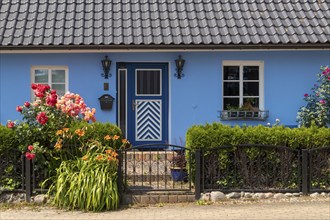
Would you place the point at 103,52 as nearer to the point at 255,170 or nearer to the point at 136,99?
the point at 136,99

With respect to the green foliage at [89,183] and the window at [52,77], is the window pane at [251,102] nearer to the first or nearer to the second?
the window at [52,77]

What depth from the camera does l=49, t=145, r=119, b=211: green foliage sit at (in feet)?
28.7

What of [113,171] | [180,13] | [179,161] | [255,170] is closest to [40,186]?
[113,171]

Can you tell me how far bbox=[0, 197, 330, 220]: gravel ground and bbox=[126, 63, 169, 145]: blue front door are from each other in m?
4.33

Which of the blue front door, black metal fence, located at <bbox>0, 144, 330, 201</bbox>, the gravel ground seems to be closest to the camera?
the gravel ground

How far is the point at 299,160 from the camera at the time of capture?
31.5 feet

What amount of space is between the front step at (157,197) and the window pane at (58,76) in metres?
4.92

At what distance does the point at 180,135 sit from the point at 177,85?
4.03 ft

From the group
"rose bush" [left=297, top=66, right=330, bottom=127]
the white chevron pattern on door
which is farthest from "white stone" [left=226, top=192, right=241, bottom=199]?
the white chevron pattern on door

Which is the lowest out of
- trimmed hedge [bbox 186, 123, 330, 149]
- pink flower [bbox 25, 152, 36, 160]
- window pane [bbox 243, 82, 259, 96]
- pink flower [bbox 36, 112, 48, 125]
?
pink flower [bbox 25, 152, 36, 160]

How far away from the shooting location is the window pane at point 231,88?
13.5 m

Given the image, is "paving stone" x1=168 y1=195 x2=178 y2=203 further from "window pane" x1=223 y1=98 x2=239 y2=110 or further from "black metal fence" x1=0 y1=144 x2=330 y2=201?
"window pane" x1=223 y1=98 x2=239 y2=110

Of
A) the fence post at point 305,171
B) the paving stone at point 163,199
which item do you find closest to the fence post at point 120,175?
the paving stone at point 163,199

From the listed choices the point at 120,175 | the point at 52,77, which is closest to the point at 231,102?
the point at 52,77
